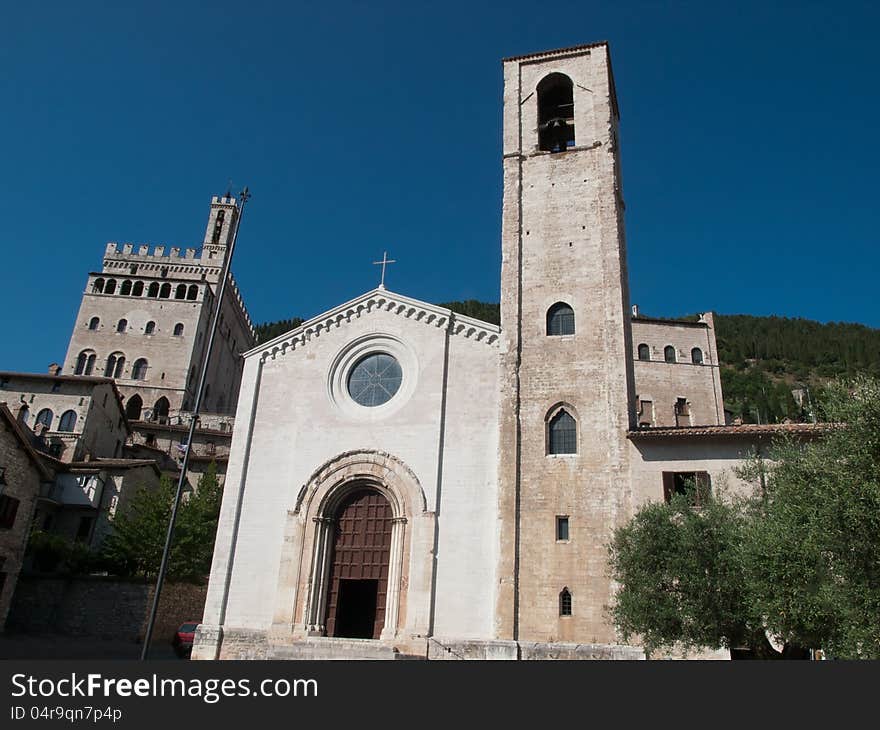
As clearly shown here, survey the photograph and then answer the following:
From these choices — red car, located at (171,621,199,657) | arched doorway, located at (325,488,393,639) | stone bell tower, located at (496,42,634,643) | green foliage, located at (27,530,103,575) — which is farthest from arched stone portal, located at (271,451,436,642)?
green foliage, located at (27,530,103,575)

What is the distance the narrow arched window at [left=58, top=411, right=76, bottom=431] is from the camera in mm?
42656

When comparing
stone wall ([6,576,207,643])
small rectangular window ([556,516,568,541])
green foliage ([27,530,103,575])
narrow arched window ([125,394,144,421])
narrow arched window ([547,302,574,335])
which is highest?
narrow arched window ([125,394,144,421])

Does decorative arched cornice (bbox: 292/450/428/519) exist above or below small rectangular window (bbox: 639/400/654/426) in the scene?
below

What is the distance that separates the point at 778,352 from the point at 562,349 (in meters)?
116

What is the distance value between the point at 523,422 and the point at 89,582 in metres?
20.4

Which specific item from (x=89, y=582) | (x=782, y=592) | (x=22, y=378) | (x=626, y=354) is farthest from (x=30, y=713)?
(x=22, y=378)

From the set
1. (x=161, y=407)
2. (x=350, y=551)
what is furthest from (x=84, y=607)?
(x=161, y=407)

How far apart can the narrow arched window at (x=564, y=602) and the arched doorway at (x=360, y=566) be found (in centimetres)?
599

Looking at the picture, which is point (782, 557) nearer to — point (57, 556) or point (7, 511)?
point (7, 511)

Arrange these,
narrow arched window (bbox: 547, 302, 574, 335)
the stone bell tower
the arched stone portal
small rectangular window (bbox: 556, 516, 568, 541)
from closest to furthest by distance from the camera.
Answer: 1. the stone bell tower
2. small rectangular window (bbox: 556, 516, 568, 541)
3. the arched stone portal
4. narrow arched window (bbox: 547, 302, 574, 335)

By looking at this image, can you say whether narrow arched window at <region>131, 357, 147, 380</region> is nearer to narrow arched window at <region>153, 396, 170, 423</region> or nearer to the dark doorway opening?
narrow arched window at <region>153, 396, 170, 423</region>

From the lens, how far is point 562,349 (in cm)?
2402

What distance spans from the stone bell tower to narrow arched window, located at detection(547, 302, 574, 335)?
0.04 metres

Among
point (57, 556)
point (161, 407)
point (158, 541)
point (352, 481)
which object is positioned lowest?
point (57, 556)
